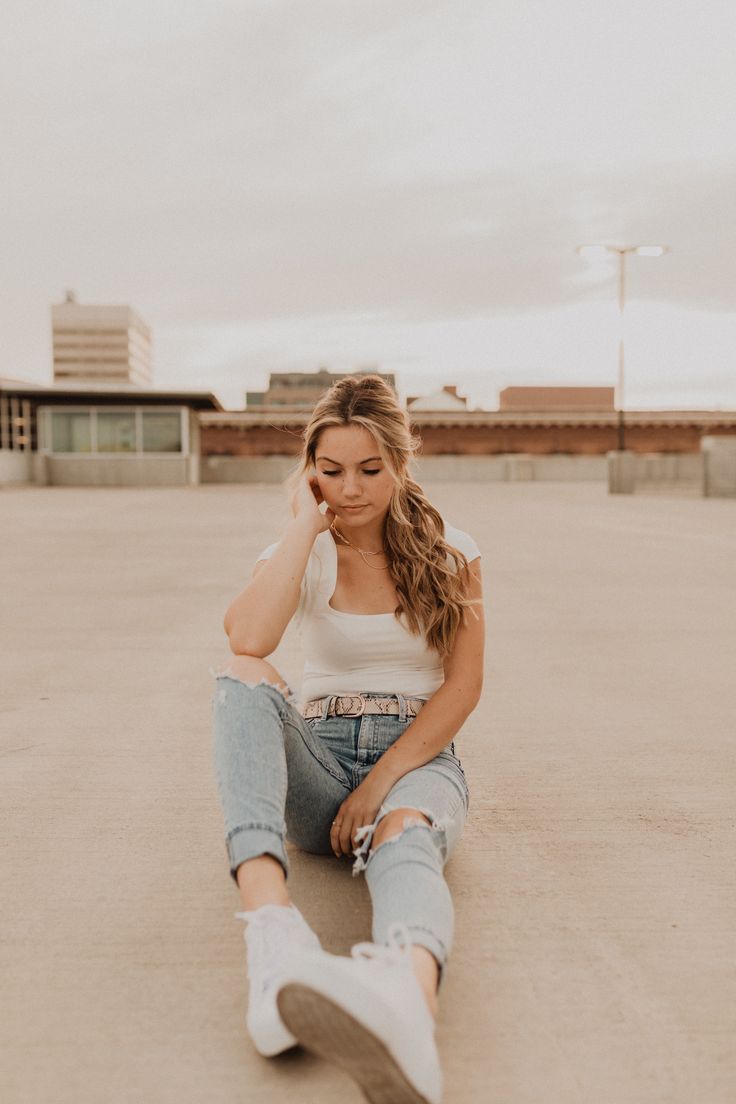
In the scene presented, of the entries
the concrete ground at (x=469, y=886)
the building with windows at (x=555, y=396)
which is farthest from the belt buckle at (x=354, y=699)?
the building with windows at (x=555, y=396)

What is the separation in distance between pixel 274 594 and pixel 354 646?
0.91 feet

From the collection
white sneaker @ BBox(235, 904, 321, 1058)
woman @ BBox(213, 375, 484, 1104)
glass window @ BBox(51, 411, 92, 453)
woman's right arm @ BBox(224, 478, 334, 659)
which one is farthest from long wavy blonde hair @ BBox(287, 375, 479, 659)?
glass window @ BBox(51, 411, 92, 453)

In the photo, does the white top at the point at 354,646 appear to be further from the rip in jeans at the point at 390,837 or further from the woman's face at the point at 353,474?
the rip in jeans at the point at 390,837

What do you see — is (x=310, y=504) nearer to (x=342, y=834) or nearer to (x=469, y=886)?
(x=342, y=834)

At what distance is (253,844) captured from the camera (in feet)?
6.46

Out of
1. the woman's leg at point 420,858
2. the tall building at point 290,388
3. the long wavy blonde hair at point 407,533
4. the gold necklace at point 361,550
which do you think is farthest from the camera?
the tall building at point 290,388

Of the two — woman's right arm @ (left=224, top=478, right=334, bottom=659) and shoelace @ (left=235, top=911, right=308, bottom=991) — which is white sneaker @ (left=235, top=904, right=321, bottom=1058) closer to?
shoelace @ (left=235, top=911, right=308, bottom=991)

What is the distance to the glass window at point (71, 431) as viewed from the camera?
122 ft

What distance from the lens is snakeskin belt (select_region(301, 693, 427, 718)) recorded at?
8.37ft

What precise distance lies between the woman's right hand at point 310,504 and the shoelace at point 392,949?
1149mm

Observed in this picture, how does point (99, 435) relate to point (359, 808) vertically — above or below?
above

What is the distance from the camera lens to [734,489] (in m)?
27.8

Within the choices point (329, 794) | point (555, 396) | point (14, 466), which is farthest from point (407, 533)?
point (555, 396)

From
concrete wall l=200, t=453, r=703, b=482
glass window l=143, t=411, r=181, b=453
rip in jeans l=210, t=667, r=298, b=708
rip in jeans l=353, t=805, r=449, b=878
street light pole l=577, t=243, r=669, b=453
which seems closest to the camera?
rip in jeans l=353, t=805, r=449, b=878
